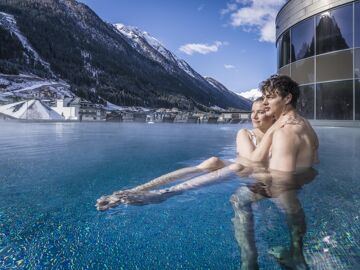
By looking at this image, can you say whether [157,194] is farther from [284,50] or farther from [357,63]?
[284,50]

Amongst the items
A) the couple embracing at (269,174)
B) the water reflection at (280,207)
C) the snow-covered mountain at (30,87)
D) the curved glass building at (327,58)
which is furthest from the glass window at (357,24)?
the snow-covered mountain at (30,87)

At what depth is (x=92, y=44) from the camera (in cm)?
12044

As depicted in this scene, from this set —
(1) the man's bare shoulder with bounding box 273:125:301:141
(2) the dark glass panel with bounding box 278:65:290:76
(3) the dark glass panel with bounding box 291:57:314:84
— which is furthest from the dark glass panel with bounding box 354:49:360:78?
(1) the man's bare shoulder with bounding box 273:125:301:141

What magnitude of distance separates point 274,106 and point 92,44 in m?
130

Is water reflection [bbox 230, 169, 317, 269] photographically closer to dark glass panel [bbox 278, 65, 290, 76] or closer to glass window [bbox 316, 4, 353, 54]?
glass window [bbox 316, 4, 353, 54]

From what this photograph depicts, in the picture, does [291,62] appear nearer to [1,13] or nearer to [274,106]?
[274,106]

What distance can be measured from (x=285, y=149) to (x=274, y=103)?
23.0 inches

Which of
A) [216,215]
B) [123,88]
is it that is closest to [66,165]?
[216,215]

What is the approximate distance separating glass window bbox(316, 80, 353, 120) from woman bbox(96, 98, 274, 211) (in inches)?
384

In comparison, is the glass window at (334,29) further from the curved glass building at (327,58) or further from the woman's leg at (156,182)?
the woman's leg at (156,182)

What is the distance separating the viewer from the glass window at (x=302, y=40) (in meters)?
11.9

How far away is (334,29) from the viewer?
1105cm

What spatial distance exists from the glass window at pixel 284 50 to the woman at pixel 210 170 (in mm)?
11953

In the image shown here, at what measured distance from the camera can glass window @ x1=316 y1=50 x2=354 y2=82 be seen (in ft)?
35.0
